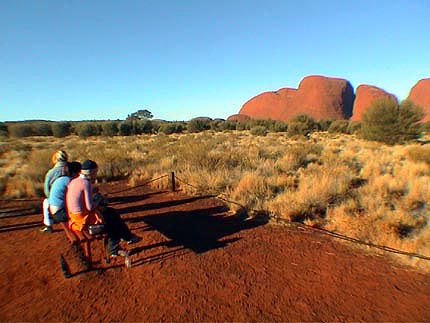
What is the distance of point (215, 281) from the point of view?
10.5 feet

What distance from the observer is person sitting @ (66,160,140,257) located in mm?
3195

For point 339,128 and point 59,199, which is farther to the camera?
point 339,128

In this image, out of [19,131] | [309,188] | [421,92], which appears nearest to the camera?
[309,188]

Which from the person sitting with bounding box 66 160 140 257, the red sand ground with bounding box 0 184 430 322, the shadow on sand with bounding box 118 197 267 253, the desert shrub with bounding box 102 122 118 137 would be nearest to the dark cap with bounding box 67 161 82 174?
the person sitting with bounding box 66 160 140 257

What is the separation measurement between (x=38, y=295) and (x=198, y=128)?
41.3 meters

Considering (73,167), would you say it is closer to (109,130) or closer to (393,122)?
(393,122)

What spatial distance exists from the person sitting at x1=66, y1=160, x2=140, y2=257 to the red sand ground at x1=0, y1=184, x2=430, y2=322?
19.1 inches

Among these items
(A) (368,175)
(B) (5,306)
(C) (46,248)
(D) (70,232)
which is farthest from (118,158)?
(A) (368,175)

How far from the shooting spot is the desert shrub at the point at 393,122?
17.8 metres

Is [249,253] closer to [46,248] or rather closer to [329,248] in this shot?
[329,248]

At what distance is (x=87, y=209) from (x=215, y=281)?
6.59 feet

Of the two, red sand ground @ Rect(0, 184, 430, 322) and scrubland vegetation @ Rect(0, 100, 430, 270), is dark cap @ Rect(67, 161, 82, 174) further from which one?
scrubland vegetation @ Rect(0, 100, 430, 270)

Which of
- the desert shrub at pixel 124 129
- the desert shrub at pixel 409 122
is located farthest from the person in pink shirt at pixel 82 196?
the desert shrub at pixel 124 129

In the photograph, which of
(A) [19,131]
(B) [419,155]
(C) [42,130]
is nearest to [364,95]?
(B) [419,155]
